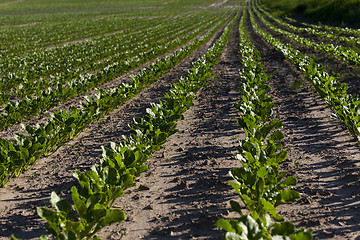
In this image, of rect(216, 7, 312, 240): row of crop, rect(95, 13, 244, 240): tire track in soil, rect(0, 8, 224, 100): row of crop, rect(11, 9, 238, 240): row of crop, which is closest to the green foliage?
rect(0, 8, 224, 100): row of crop

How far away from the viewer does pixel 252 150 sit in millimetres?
4383

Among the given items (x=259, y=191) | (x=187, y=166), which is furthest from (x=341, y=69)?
(x=259, y=191)

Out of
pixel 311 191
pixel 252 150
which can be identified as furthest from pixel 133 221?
pixel 311 191

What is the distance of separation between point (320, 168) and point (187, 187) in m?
2.03

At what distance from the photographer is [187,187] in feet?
14.9

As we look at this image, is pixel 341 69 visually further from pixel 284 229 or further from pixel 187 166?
pixel 284 229

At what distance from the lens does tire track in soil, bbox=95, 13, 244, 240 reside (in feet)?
11.9

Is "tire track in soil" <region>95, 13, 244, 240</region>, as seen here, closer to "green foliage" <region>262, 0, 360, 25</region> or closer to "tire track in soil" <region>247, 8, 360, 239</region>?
"tire track in soil" <region>247, 8, 360, 239</region>

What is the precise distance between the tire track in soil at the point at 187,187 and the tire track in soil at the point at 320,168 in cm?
93

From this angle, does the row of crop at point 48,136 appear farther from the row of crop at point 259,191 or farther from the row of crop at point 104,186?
the row of crop at point 259,191

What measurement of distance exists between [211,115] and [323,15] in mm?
29289

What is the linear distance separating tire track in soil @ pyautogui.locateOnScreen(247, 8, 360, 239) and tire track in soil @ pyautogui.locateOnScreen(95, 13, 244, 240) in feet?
3.06

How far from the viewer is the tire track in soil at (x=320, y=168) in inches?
142

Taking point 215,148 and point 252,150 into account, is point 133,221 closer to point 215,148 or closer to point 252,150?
point 252,150
